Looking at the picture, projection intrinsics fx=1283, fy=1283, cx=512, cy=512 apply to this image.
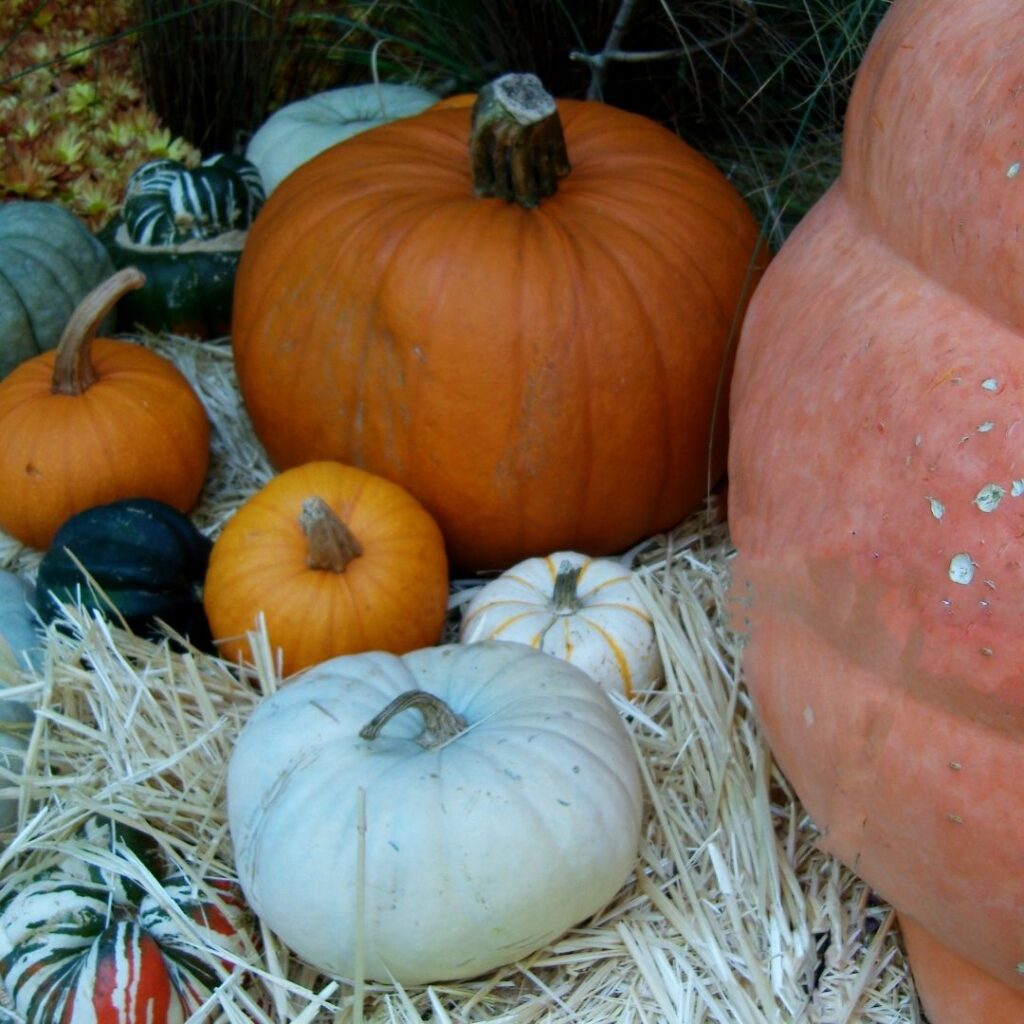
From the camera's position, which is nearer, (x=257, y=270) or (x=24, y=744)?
(x=24, y=744)

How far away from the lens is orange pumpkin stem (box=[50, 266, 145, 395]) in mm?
2369

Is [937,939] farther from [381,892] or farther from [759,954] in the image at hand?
[381,892]

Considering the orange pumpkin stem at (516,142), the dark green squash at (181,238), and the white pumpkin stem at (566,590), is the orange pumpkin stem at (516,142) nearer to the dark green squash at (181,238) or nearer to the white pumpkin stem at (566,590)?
the white pumpkin stem at (566,590)

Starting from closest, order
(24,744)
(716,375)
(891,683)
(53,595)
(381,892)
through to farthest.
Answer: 1. (891,683)
2. (381,892)
3. (24,744)
4. (53,595)
5. (716,375)

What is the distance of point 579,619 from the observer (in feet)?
7.07

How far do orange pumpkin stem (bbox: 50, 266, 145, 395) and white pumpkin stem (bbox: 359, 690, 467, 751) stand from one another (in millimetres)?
1076

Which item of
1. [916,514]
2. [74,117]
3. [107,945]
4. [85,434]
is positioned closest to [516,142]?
[85,434]

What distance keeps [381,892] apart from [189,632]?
0.88 metres

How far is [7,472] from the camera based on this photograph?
7.86ft

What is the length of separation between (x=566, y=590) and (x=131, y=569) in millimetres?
750

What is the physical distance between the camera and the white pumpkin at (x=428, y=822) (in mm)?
1577

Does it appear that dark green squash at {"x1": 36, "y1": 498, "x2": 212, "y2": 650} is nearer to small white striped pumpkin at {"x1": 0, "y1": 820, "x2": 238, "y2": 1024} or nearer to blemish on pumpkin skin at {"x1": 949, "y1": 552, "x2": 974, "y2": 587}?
small white striped pumpkin at {"x1": 0, "y1": 820, "x2": 238, "y2": 1024}

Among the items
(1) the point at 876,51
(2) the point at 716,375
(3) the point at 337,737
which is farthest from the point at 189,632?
(1) the point at 876,51

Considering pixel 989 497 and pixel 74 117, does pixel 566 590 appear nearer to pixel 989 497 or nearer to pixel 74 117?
pixel 989 497
